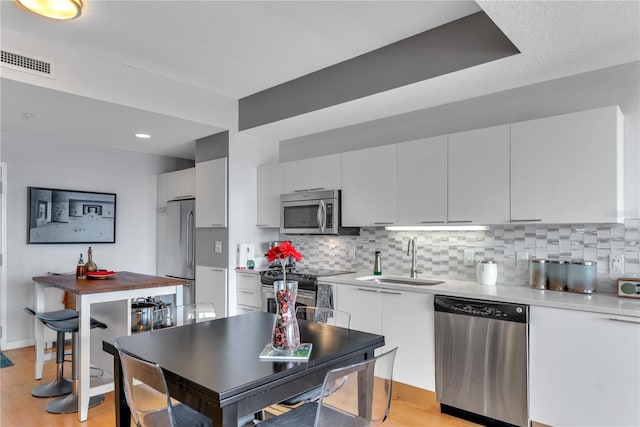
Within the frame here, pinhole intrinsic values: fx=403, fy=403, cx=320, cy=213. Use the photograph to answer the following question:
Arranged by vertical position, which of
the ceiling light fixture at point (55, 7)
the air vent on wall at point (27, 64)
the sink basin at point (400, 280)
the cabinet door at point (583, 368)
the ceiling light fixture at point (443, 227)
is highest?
the ceiling light fixture at point (55, 7)

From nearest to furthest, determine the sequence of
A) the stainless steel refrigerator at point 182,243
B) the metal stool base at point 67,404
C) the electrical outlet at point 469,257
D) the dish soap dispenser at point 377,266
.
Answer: the metal stool base at point 67,404 < the electrical outlet at point 469,257 < the dish soap dispenser at point 377,266 < the stainless steel refrigerator at point 182,243

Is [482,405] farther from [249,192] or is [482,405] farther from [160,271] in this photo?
[160,271]

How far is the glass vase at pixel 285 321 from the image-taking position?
1.69 meters

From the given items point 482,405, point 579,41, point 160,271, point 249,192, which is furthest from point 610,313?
point 160,271

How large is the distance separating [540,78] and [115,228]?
16.0ft

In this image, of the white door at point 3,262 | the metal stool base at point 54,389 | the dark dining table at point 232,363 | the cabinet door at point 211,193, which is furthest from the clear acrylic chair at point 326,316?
the white door at point 3,262

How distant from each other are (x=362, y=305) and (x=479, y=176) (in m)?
1.36

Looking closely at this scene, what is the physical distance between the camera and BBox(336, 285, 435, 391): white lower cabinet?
2913 mm

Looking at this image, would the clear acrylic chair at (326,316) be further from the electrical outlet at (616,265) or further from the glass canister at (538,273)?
the electrical outlet at (616,265)

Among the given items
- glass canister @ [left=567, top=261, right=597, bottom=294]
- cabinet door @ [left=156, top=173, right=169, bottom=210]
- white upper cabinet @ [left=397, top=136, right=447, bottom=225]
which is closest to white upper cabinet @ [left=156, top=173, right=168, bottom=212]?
cabinet door @ [left=156, top=173, right=169, bottom=210]

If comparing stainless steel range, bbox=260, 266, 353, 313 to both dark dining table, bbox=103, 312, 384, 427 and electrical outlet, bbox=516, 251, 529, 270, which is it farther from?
electrical outlet, bbox=516, 251, 529, 270

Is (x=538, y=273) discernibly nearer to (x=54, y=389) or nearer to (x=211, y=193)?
(x=211, y=193)

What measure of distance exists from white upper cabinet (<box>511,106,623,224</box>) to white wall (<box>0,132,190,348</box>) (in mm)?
4554

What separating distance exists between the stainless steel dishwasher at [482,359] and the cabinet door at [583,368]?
7cm
